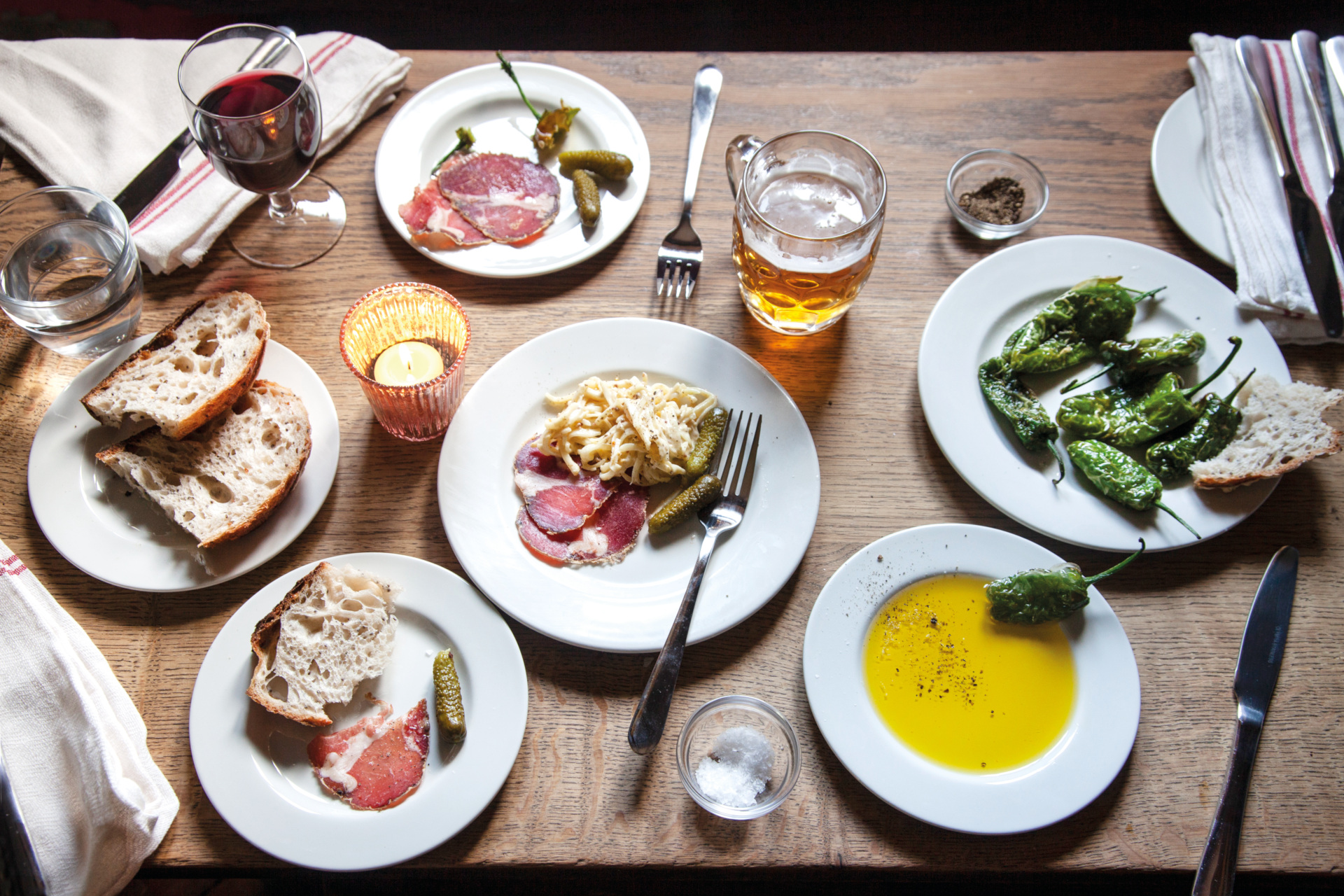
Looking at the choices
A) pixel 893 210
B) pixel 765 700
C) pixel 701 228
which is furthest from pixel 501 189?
pixel 765 700

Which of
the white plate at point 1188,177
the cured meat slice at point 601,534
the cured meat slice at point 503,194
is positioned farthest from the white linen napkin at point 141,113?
the white plate at point 1188,177

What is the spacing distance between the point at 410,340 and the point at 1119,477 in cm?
164

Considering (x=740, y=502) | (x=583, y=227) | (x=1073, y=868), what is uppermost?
(x=583, y=227)

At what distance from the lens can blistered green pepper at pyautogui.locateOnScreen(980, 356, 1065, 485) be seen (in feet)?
6.15

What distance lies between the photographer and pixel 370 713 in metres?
1.65

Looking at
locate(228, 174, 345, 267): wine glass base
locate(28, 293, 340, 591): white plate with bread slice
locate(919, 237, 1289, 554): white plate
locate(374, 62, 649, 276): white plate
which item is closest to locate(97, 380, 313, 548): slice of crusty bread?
locate(28, 293, 340, 591): white plate with bread slice

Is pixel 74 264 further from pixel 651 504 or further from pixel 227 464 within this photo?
pixel 651 504

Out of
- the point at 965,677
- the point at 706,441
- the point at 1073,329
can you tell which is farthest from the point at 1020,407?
the point at 706,441

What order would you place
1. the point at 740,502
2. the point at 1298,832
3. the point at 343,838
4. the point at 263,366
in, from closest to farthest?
the point at 343,838, the point at 1298,832, the point at 740,502, the point at 263,366

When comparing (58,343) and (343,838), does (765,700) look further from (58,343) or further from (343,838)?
(58,343)

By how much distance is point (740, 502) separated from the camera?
1815 mm

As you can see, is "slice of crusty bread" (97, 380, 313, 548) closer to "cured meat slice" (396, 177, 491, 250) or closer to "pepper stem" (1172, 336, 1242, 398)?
"cured meat slice" (396, 177, 491, 250)

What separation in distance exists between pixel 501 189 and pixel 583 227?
26 centimetres

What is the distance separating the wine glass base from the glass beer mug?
3.60 ft
